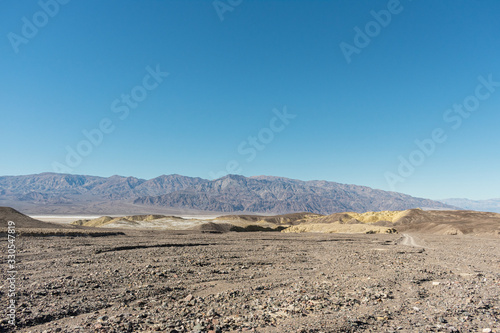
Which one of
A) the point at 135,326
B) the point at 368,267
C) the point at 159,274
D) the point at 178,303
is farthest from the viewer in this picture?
the point at 368,267

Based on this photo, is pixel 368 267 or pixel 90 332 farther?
pixel 368 267

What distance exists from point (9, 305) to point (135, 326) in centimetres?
420

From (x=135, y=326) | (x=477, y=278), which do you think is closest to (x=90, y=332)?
(x=135, y=326)

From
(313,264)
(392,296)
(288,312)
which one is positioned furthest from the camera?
(313,264)

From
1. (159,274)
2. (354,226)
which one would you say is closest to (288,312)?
(159,274)

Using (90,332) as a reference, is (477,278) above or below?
below

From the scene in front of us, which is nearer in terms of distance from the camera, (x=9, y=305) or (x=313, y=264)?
(x=9, y=305)

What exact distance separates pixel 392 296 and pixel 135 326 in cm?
810

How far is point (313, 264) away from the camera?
53.1ft

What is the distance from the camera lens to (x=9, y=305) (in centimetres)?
762

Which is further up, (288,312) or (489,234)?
(288,312)

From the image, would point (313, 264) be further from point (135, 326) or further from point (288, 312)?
point (135, 326)

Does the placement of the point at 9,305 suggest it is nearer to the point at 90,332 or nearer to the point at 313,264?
the point at 90,332

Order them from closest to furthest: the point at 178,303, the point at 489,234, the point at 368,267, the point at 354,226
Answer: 1. the point at 178,303
2. the point at 368,267
3. the point at 489,234
4. the point at 354,226
